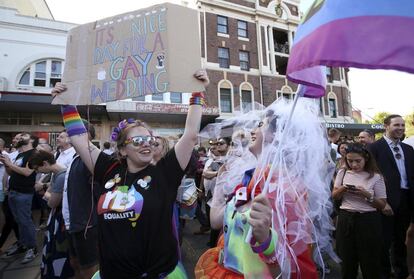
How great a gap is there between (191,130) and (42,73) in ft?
60.5

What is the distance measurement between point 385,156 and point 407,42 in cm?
324

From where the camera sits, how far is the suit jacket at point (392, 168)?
3885 mm

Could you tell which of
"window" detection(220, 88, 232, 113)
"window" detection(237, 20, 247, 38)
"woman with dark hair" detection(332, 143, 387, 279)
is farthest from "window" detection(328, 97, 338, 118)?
"woman with dark hair" detection(332, 143, 387, 279)

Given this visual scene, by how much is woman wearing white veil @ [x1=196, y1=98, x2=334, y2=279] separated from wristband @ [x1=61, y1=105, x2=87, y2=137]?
1215 mm

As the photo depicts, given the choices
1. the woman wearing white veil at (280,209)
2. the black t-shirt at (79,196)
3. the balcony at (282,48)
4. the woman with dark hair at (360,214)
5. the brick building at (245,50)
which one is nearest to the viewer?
the woman wearing white veil at (280,209)

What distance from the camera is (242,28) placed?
898 inches

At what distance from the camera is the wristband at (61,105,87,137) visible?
2.31m

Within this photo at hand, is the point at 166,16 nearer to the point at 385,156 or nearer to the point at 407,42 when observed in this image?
the point at 407,42

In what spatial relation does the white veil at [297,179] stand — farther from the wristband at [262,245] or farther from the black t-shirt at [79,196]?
the black t-shirt at [79,196]

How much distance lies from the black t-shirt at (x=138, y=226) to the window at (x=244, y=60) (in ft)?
70.4

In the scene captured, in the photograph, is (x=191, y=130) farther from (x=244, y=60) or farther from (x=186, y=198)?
(x=244, y=60)

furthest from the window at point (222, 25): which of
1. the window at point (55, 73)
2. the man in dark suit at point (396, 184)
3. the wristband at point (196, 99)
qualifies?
the wristband at point (196, 99)

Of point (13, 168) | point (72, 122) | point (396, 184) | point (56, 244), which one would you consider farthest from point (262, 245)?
point (13, 168)

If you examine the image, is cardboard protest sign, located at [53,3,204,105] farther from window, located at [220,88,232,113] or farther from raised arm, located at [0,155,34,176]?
window, located at [220,88,232,113]
